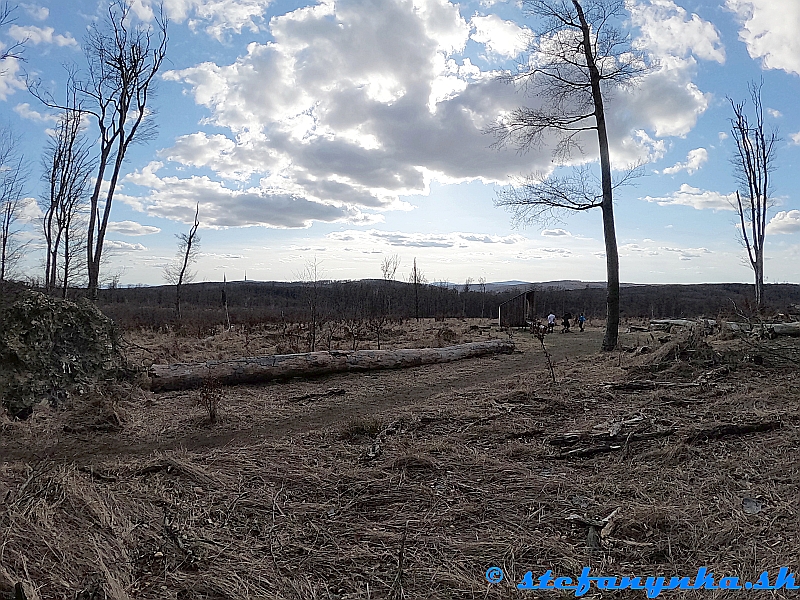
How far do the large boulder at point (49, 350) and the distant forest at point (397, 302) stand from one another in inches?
392

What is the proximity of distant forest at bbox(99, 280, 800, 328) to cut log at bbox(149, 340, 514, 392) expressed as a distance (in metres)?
7.41

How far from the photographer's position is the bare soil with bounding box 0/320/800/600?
2.91m

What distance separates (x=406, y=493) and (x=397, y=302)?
4336cm

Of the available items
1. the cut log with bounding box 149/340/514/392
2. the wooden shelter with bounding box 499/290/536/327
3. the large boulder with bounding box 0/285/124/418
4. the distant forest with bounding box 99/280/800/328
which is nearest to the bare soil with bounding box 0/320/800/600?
the large boulder with bounding box 0/285/124/418

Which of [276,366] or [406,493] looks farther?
[276,366]

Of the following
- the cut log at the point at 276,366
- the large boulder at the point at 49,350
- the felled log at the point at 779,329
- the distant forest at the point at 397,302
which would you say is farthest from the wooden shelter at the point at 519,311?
the large boulder at the point at 49,350

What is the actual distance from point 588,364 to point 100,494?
8.73 meters

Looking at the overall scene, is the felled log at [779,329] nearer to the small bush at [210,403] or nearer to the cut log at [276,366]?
the cut log at [276,366]

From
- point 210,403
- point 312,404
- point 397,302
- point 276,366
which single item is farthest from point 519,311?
point 397,302

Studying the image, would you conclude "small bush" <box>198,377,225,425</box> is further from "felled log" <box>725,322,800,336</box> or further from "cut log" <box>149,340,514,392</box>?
"felled log" <box>725,322,800,336</box>

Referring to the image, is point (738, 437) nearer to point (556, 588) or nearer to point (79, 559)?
point (556, 588)

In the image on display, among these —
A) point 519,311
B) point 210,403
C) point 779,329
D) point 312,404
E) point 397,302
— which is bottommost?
point 312,404

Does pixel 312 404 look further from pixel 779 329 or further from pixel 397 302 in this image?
pixel 397 302

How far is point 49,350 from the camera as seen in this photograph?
7.45 m
